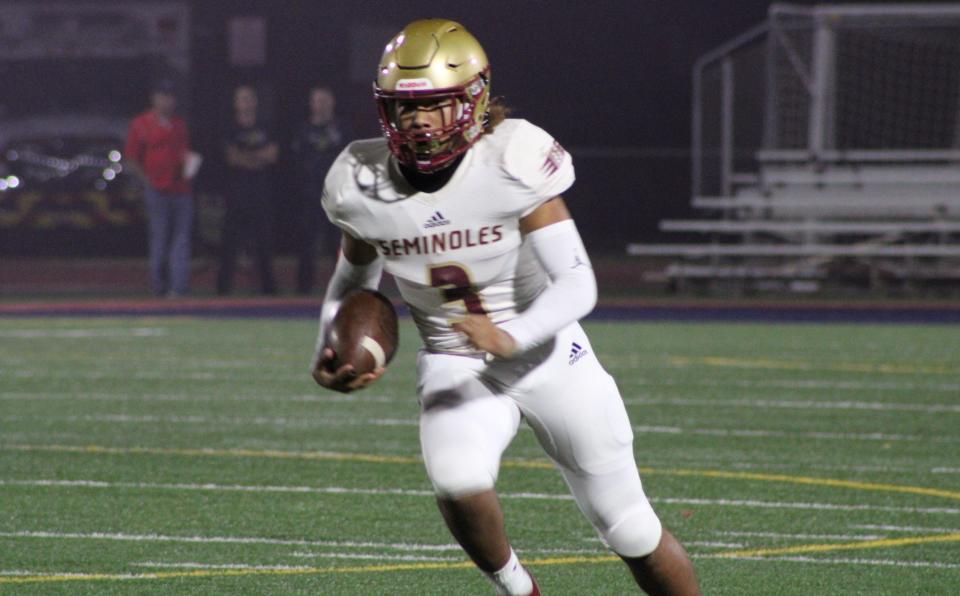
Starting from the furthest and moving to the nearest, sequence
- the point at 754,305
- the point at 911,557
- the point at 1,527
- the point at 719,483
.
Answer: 1. the point at 754,305
2. the point at 719,483
3. the point at 1,527
4. the point at 911,557

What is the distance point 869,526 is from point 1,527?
8.39 ft

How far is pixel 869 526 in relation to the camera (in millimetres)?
5148

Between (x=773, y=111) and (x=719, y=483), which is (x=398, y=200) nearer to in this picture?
(x=719, y=483)

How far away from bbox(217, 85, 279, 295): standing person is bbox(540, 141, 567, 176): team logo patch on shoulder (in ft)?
34.1

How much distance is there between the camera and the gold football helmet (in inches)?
137

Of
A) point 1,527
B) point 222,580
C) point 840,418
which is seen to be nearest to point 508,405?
point 222,580

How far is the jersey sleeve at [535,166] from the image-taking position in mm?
3535

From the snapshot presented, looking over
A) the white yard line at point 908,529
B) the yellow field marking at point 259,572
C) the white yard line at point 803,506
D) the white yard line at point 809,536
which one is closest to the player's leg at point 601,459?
the yellow field marking at point 259,572

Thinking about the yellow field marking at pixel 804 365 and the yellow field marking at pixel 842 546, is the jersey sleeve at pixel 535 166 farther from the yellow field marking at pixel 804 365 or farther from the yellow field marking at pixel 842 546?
the yellow field marking at pixel 804 365

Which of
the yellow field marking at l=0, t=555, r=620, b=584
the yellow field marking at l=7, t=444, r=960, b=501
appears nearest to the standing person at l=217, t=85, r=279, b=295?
the yellow field marking at l=7, t=444, r=960, b=501

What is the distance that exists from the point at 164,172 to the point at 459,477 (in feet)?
35.3

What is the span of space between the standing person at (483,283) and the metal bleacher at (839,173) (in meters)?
10.3

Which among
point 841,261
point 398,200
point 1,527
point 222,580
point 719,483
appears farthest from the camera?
point 841,261

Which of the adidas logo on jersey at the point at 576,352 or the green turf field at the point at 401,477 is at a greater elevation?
the adidas logo on jersey at the point at 576,352
